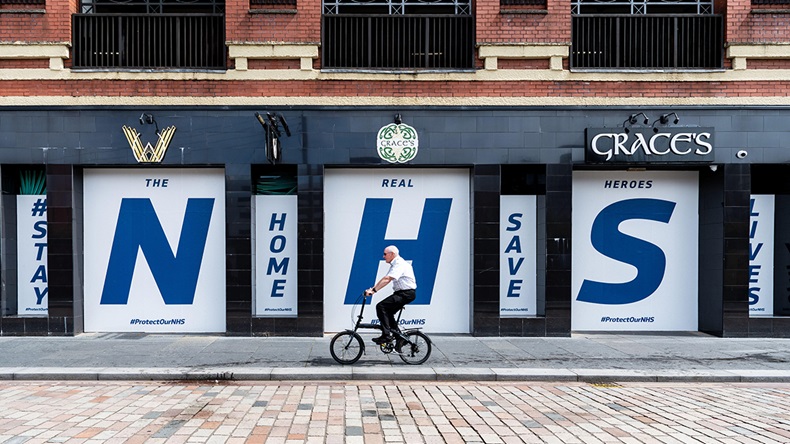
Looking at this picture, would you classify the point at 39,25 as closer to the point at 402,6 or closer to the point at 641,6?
the point at 402,6

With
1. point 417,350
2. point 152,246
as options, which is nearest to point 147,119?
point 152,246

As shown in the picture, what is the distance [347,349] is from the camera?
8.59 metres

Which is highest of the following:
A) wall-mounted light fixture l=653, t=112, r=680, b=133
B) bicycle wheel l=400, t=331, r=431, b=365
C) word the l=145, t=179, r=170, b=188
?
wall-mounted light fixture l=653, t=112, r=680, b=133

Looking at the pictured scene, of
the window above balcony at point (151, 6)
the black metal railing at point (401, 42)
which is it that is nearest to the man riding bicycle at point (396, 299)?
the black metal railing at point (401, 42)

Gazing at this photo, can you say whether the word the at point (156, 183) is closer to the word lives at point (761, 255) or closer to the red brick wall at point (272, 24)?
the red brick wall at point (272, 24)

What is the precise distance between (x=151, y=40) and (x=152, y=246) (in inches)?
174

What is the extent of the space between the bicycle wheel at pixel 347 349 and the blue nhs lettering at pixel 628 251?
225 inches

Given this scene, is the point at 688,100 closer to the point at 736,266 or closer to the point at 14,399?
the point at 736,266

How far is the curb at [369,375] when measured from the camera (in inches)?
309

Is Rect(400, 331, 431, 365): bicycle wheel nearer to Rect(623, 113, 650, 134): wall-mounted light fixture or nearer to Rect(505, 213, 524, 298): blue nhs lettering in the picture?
Rect(505, 213, 524, 298): blue nhs lettering

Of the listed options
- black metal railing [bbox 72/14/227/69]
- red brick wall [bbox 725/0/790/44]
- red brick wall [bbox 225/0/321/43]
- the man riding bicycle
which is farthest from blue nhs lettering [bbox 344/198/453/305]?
red brick wall [bbox 725/0/790/44]

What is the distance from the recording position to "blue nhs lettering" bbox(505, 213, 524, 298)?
11523 millimetres

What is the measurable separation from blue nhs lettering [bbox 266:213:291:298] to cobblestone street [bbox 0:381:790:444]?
12.4ft

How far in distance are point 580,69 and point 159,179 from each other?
9336 mm
